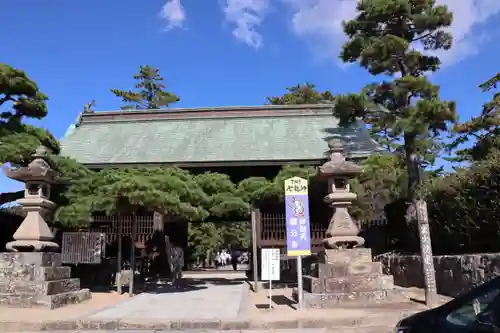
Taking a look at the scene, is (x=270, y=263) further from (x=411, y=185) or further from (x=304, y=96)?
(x=304, y=96)

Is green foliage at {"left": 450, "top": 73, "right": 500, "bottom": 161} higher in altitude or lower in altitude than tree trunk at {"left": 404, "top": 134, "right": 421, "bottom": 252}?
higher

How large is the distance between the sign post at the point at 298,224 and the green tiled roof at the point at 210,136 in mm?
6048

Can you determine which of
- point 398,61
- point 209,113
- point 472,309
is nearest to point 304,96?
point 209,113

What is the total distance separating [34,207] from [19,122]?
423 cm

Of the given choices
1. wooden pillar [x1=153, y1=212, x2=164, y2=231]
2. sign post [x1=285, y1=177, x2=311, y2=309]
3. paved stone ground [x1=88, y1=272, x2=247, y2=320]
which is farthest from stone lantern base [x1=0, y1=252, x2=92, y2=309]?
sign post [x1=285, y1=177, x2=311, y2=309]

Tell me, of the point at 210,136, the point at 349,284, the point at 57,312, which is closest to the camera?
the point at 57,312

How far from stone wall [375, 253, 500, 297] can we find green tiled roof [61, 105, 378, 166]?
4618mm

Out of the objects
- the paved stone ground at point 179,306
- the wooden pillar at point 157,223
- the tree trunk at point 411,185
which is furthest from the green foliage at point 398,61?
the wooden pillar at point 157,223

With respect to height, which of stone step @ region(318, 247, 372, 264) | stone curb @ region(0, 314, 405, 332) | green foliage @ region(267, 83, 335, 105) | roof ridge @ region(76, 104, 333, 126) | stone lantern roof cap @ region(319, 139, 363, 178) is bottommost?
stone curb @ region(0, 314, 405, 332)

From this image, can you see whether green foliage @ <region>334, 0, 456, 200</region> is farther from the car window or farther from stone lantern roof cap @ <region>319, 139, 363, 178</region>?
the car window

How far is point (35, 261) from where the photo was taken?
1095cm

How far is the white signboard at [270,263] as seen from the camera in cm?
1039

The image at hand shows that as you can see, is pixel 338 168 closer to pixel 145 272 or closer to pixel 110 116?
pixel 145 272

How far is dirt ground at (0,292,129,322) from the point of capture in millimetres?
8992
